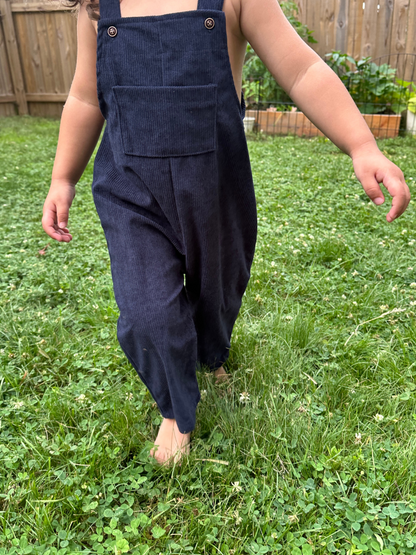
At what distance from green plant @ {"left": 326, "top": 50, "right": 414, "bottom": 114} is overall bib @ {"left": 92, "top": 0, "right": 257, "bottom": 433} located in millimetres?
5867

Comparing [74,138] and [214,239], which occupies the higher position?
[74,138]

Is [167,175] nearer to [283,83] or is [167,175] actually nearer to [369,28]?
[283,83]

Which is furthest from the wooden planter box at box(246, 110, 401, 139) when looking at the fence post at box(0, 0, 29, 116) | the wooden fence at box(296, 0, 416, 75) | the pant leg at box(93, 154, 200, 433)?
the pant leg at box(93, 154, 200, 433)

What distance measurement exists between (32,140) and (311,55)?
601cm

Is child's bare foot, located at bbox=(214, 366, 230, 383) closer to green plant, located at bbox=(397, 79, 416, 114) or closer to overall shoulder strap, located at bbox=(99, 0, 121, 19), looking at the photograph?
overall shoulder strap, located at bbox=(99, 0, 121, 19)

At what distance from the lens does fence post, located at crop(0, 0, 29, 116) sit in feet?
28.5

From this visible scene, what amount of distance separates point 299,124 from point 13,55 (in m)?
5.61

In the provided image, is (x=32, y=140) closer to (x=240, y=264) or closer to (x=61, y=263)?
(x=61, y=263)

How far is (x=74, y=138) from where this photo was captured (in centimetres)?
159

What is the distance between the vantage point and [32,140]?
6.62 metres

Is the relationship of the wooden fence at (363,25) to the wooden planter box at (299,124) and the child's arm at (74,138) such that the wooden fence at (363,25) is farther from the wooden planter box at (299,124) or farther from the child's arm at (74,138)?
the child's arm at (74,138)

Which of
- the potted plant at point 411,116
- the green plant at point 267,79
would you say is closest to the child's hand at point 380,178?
the potted plant at point 411,116

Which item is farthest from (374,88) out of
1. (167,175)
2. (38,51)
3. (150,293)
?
(150,293)

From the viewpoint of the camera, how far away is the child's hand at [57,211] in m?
1.60
